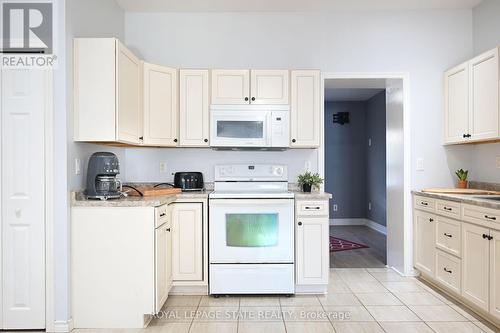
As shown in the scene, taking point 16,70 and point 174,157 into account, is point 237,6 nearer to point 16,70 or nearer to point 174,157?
point 174,157

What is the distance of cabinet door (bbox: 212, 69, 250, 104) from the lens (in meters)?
3.29

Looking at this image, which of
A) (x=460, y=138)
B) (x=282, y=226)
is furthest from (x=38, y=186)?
(x=460, y=138)

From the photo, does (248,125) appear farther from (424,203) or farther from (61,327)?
(61,327)

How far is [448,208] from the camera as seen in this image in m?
2.89

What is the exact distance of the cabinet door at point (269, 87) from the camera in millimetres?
3285

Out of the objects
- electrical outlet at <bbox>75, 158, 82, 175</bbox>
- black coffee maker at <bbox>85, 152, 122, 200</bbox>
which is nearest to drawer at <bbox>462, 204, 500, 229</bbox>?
black coffee maker at <bbox>85, 152, 122, 200</bbox>

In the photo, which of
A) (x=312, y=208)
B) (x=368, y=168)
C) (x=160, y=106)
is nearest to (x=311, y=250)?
(x=312, y=208)

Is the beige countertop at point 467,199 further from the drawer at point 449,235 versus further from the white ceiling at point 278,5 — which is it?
the white ceiling at point 278,5

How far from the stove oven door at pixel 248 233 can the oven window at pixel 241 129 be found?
0.64 m

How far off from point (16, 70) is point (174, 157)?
1.58 m

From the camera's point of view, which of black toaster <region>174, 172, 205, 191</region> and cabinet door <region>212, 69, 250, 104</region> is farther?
black toaster <region>174, 172, 205, 191</region>

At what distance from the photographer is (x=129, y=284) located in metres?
2.43

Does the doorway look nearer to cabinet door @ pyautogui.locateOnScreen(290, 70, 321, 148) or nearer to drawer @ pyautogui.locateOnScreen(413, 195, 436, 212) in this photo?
drawer @ pyautogui.locateOnScreen(413, 195, 436, 212)

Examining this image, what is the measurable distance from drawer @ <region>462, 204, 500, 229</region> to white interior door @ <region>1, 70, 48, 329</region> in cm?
309
